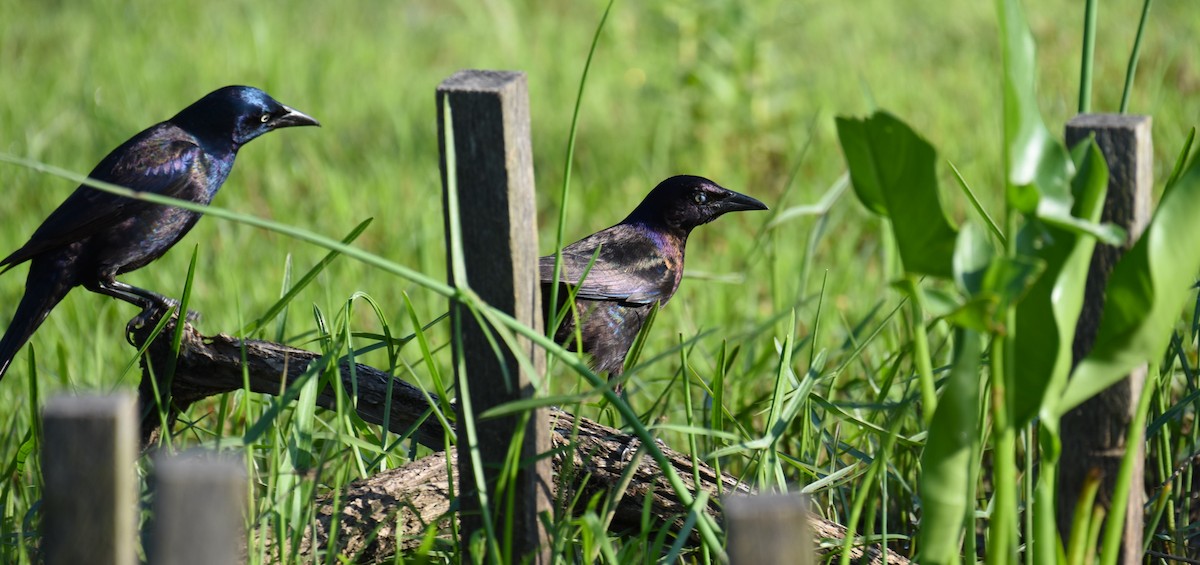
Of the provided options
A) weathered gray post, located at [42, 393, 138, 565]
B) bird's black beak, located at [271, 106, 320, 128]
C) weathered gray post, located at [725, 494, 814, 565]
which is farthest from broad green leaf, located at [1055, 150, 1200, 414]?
bird's black beak, located at [271, 106, 320, 128]

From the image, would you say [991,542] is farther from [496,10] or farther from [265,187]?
[496,10]

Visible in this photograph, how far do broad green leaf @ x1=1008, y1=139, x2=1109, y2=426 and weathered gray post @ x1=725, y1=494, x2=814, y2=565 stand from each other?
1.89 feet

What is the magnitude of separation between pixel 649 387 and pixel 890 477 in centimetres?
140

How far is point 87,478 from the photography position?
1.25 meters

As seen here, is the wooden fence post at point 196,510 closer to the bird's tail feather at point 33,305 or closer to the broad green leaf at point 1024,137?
the broad green leaf at point 1024,137

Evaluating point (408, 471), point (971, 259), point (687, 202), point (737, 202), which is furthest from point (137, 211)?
point (971, 259)

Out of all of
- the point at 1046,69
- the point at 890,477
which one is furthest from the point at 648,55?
the point at 890,477

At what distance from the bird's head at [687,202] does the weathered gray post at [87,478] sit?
2325mm

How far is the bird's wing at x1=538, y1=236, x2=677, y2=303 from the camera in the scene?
128 inches

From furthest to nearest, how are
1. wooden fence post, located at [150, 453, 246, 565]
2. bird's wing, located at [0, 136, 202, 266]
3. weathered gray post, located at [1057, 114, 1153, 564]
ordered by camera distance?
1. bird's wing, located at [0, 136, 202, 266]
2. weathered gray post, located at [1057, 114, 1153, 564]
3. wooden fence post, located at [150, 453, 246, 565]

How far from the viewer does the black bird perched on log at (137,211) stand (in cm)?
307

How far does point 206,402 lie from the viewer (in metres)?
3.57

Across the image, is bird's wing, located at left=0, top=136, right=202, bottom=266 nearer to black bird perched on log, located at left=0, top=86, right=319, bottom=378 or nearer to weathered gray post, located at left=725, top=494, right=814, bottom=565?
black bird perched on log, located at left=0, top=86, right=319, bottom=378

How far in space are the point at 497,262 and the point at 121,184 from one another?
1.75 meters
